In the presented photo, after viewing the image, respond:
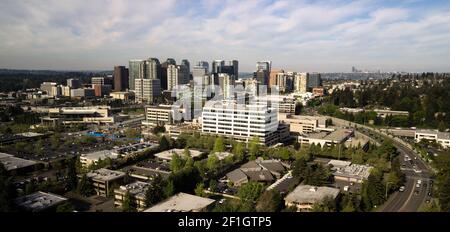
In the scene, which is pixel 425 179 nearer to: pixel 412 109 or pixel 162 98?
pixel 412 109

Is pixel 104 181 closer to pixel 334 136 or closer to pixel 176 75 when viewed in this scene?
pixel 334 136

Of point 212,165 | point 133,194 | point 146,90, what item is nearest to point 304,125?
point 212,165

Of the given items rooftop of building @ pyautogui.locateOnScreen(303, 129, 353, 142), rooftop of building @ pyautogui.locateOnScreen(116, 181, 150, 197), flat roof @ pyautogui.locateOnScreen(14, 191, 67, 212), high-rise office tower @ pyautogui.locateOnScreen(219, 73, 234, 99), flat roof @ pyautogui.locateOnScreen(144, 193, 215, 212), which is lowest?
flat roof @ pyautogui.locateOnScreen(14, 191, 67, 212)

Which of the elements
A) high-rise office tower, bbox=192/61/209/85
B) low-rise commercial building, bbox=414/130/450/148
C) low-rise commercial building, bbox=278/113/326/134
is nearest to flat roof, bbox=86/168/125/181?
low-rise commercial building, bbox=278/113/326/134

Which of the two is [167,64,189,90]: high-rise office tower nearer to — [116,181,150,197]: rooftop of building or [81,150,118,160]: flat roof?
[81,150,118,160]: flat roof

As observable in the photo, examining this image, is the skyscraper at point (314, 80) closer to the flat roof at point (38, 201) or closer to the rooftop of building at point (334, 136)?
the rooftop of building at point (334, 136)
